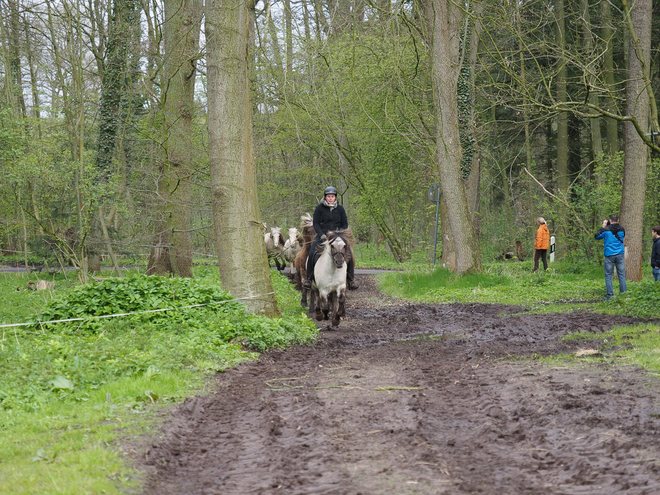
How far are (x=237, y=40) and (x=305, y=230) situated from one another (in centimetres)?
683

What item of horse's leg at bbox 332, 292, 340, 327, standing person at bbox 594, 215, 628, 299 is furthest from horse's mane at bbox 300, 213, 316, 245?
standing person at bbox 594, 215, 628, 299

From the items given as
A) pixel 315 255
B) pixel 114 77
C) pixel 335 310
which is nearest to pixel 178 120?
pixel 114 77

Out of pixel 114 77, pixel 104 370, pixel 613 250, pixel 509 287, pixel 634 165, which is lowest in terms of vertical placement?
pixel 509 287

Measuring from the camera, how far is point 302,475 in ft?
16.3

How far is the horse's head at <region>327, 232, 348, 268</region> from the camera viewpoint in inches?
512

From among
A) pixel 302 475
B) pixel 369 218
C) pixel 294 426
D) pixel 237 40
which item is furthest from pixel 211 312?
pixel 369 218

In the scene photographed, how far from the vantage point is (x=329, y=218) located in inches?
578

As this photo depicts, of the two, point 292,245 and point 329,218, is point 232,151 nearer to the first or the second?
point 329,218

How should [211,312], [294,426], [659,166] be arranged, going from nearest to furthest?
[294,426]
[211,312]
[659,166]

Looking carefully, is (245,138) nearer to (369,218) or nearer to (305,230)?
(305,230)

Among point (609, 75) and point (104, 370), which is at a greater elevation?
point (609, 75)

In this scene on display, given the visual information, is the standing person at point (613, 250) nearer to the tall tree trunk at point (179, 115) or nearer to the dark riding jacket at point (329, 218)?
the dark riding jacket at point (329, 218)

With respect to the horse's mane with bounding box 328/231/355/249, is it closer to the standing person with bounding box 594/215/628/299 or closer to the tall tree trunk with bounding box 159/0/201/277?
the tall tree trunk with bounding box 159/0/201/277

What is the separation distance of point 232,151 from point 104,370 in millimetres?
5053
